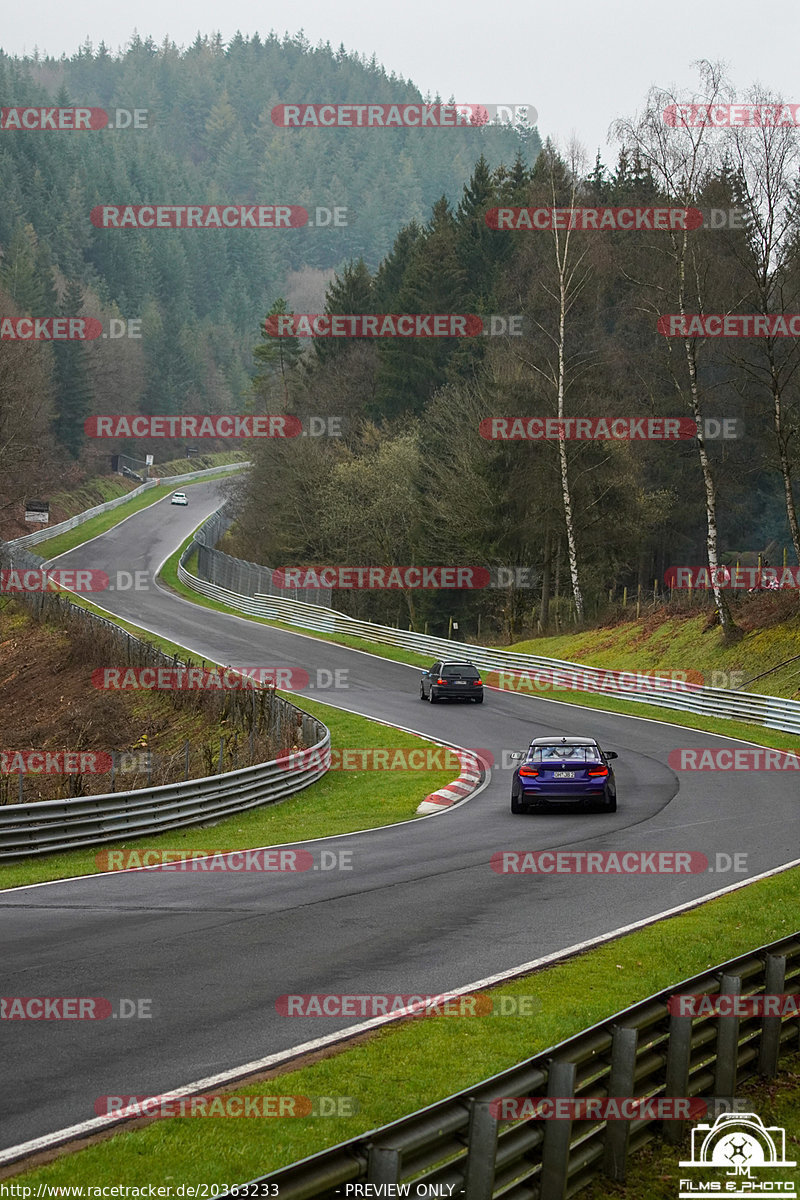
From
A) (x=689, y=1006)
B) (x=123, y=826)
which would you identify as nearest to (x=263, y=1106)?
(x=689, y=1006)

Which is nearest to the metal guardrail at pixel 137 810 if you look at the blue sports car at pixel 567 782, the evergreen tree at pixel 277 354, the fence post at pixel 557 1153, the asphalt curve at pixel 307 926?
the asphalt curve at pixel 307 926

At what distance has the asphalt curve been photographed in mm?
8203

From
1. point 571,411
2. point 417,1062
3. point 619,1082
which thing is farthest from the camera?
point 571,411

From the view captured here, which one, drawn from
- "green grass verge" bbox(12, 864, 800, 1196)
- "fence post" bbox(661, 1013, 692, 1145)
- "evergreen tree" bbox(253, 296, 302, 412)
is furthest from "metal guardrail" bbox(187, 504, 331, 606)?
"fence post" bbox(661, 1013, 692, 1145)

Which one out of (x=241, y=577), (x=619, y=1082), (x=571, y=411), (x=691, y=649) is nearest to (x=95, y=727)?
(x=691, y=649)

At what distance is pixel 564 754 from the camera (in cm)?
2097

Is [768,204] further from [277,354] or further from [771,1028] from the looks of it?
[277,354]

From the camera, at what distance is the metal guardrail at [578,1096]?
17.3ft

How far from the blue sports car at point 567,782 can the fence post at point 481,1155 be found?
15027 mm

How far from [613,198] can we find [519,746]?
4850cm

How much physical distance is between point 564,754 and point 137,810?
7.21 metres

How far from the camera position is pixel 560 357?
46.8 metres

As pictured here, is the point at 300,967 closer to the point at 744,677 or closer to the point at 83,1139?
the point at 83,1139

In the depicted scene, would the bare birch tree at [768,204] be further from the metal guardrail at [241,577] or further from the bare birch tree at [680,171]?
the metal guardrail at [241,577]
